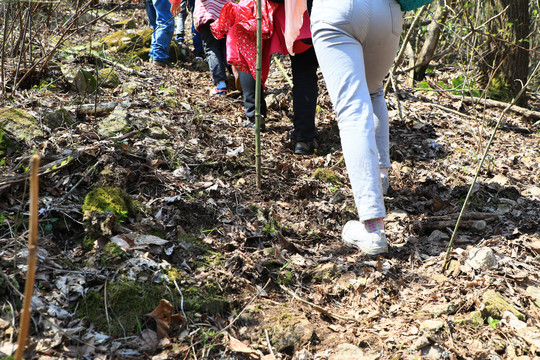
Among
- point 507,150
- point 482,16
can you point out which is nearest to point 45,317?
point 507,150

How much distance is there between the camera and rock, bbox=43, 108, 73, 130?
3.26 meters

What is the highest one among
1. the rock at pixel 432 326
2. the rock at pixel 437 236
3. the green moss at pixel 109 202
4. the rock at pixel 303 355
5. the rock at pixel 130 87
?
the rock at pixel 130 87

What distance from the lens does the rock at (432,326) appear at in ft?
6.77

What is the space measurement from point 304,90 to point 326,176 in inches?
35.6

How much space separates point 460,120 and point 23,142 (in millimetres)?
4805

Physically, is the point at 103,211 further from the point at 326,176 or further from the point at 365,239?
the point at 326,176

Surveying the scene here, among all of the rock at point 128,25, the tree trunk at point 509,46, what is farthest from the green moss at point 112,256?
the rock at point 128,25

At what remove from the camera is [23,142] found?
296 centimetres

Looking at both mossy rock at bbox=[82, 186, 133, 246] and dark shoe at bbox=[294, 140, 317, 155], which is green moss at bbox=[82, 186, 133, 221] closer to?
mossy rock at bbox=[82, 186, 133, 246]

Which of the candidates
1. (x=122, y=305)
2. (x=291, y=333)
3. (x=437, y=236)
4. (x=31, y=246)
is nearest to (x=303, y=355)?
(x=291, y=333)

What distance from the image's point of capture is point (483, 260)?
99.5 inches

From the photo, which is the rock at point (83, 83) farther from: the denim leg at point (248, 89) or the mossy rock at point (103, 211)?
the mossy rock at point (103, 211)

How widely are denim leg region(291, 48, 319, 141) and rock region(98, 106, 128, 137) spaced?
1.60 metres

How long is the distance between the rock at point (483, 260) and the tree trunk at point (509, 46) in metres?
3.95
